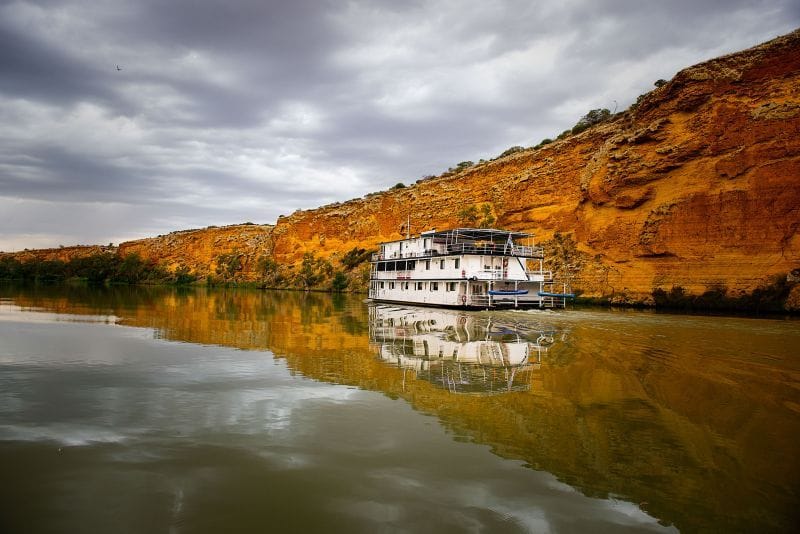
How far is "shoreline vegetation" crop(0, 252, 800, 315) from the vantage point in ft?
101

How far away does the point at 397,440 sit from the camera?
7398 mm

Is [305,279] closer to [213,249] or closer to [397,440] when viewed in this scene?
[213,249]

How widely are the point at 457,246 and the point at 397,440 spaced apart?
30.7m

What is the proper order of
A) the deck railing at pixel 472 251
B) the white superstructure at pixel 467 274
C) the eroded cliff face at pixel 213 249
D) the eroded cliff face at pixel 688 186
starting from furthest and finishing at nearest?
the eroded cliff face at pixel 213 249
the deck railing at pixel 472 251
the white superstructure at pixel 467 274
the eroded cliff face at pixel 688 186

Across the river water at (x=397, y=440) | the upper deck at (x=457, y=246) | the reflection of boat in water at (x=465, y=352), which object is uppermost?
the upper deck at (x=457, y=246)

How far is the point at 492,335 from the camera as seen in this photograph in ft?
65.3

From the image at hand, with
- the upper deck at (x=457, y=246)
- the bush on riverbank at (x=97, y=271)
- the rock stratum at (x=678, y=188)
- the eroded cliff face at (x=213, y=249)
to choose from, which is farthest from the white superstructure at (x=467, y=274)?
the bush on riverbank at (x=97, y=271)

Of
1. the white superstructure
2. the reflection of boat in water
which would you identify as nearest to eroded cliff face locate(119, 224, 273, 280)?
the white superstructure

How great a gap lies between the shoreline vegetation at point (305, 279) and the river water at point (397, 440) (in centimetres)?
1911


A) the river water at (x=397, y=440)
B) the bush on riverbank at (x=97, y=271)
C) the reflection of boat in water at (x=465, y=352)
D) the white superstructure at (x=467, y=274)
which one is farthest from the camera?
the bush on riverbank at (x=97, y=271)

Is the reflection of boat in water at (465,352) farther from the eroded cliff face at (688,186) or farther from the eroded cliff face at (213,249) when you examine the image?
the eroded cliff face at (213,249)

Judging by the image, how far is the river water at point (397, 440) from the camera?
5.15 m

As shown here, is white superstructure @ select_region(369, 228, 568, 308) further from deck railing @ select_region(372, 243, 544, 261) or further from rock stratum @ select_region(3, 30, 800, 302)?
rock stratum @ select_region(3, 30, 800, 302)

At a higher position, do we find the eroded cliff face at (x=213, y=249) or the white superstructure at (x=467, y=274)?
the eroded cliff face at (x=213, y=249)
